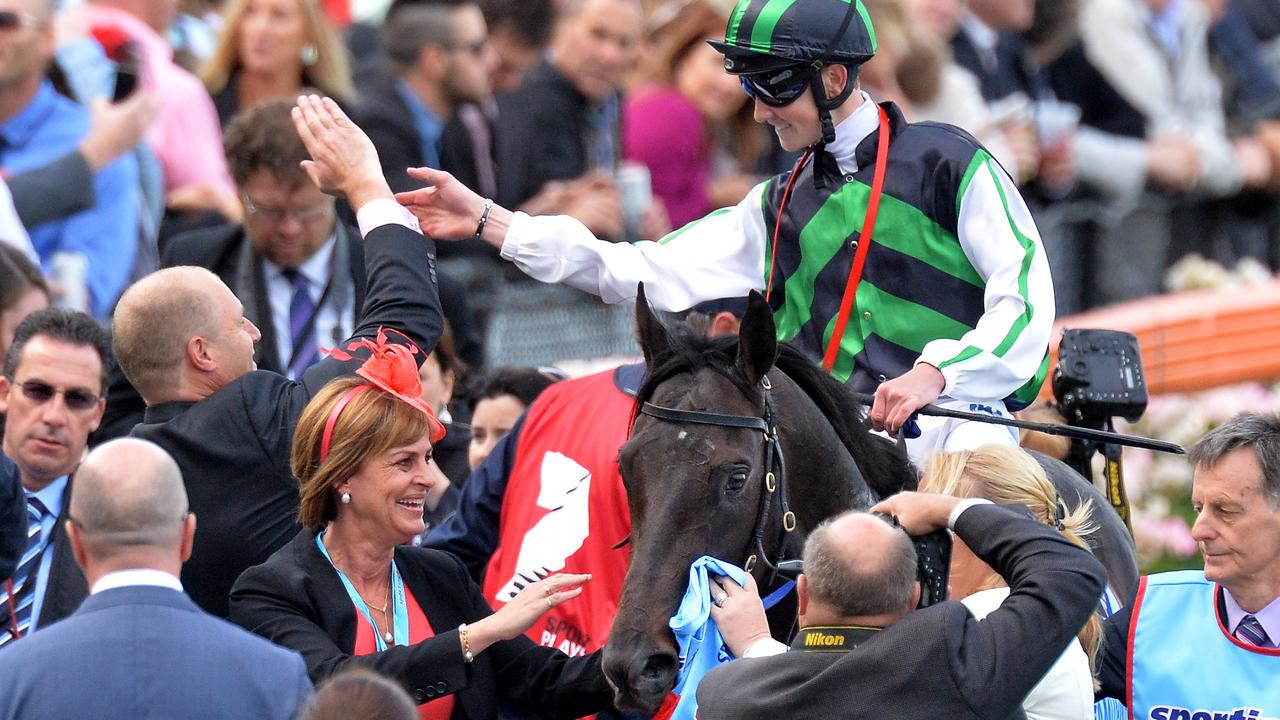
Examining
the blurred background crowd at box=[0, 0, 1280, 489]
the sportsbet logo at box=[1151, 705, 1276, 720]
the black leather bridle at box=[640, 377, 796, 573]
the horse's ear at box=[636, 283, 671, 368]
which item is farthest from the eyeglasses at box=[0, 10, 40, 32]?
the sportsbet logo at box=[1151, 705, 1276, 720]

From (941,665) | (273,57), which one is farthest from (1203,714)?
(273,57)

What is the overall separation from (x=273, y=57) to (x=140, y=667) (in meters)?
5.29

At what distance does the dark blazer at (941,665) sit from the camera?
3.87 meters

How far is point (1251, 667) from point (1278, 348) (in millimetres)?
6652

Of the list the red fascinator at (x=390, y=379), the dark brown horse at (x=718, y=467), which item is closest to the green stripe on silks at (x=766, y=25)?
the dark brown horse at (x=718, y=467)

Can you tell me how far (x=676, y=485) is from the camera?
455 cm

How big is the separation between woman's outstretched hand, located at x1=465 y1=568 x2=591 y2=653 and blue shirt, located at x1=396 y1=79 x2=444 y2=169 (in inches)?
180

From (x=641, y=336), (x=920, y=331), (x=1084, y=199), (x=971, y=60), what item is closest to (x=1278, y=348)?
(x=1084, y=199)

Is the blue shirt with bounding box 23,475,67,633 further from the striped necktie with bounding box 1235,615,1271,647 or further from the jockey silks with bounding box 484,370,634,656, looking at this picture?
the striped necktie with bounding box 1235,615,1271,647

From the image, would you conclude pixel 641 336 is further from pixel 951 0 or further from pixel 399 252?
pixel 951 0

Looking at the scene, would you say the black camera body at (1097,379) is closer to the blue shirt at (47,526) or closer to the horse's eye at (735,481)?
the horse's eye at (735,481)

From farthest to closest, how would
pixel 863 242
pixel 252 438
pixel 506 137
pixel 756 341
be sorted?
pixel 506 137 → pixel 863 242 → pixel 252 438 → pixel 756 341

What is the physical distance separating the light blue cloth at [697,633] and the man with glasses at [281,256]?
2862mm

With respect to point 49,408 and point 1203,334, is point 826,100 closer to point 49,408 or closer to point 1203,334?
point 49,408
